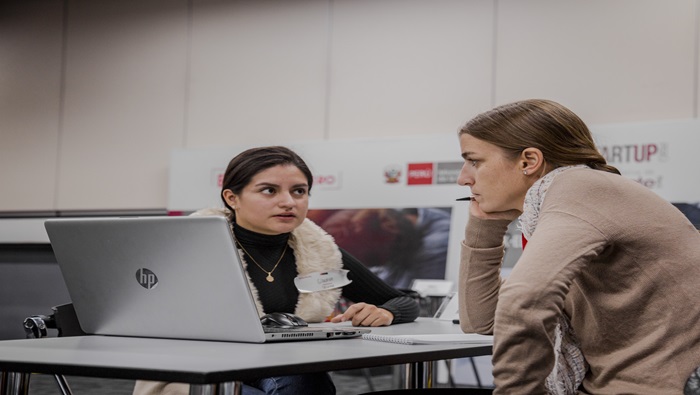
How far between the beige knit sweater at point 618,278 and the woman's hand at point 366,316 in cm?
71

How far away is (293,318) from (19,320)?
525cm

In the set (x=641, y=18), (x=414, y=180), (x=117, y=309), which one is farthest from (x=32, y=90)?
(x=117, y=309)

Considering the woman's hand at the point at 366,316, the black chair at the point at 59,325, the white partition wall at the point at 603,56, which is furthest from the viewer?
the white partition wall at the point at 603,56

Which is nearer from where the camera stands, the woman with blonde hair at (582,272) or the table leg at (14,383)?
the woman with blonde hair at (582,272)

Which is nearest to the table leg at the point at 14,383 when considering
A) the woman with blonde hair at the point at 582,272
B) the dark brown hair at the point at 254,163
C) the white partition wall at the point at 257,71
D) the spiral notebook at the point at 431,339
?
the spiral notebook at the point at 431,339

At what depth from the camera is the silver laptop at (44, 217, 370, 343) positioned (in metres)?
1.39

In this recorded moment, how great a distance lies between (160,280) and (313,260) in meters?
0.91

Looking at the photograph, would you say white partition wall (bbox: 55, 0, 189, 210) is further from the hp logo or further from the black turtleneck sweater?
the hp logo

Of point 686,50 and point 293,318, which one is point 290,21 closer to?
point 686,50

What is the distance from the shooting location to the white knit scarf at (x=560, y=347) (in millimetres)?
1349

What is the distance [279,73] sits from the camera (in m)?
5.80

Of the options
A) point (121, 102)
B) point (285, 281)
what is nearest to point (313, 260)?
point (285, 281)

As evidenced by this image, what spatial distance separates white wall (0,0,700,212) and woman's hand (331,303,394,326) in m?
3.12

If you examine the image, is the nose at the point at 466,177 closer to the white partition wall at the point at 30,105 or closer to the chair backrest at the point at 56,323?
the chair backrest at the point at 56,323
